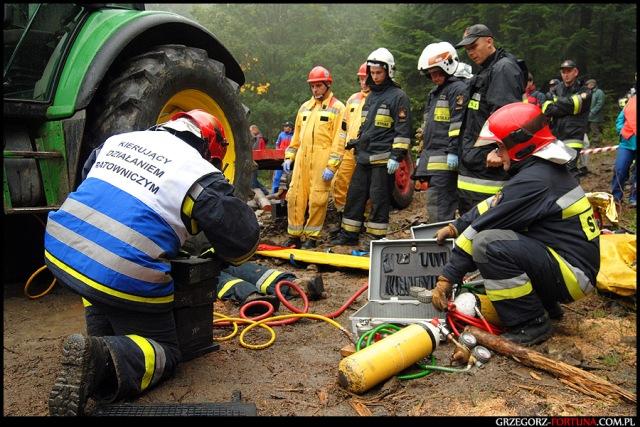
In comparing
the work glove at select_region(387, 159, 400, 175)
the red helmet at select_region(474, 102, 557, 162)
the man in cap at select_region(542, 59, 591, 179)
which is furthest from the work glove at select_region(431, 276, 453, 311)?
the man in cap at select_region(542, 59, 591, 179)

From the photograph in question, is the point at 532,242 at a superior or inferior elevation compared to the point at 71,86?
inferior

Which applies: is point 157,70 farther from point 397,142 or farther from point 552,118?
point 552,118

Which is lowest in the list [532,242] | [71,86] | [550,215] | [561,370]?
[561,370]

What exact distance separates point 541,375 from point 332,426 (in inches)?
43.2

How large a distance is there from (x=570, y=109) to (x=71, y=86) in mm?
5815

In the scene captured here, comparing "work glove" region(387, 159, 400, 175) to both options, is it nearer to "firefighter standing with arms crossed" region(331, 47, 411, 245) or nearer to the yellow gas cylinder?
"firefighter standing with arms crossed" region(331, 47, 411, 245)

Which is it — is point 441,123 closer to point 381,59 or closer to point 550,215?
point 381,59

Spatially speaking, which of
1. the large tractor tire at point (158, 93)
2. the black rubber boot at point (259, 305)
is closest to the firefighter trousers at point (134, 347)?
the black rubber boot at point (259, 305)

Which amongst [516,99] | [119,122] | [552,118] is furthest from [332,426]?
[552,118]

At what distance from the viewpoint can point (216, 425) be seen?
6.79 ft

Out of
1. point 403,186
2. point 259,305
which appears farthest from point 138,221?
point 403,186

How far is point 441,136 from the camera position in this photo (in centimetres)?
487

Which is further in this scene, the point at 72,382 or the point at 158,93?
the point at 158,93

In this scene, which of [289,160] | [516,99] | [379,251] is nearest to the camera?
[379,251]
